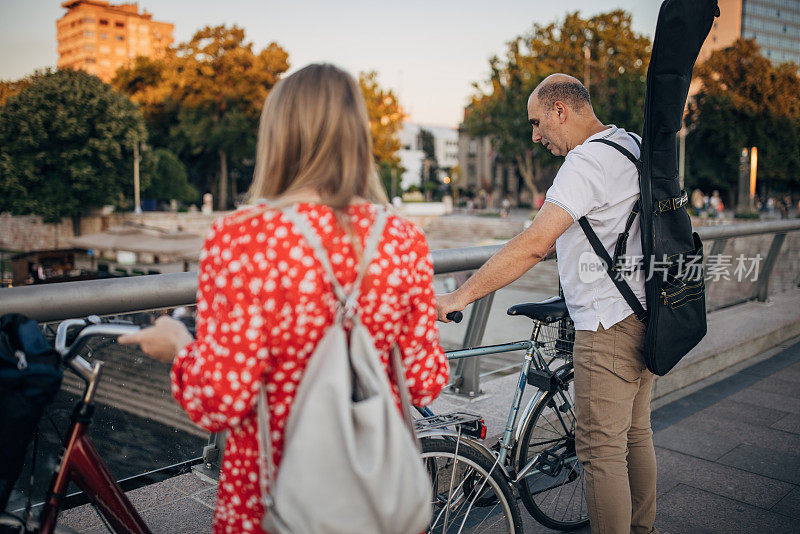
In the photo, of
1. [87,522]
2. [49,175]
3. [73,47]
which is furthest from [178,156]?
[73,47]

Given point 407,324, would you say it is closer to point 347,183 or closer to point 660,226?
point 347,183

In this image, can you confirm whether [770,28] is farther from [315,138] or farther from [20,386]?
[20,386]

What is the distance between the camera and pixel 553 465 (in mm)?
3312

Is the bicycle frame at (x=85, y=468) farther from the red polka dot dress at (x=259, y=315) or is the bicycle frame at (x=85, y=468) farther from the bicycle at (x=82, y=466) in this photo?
the red polka dot dress at (x=259, y=315)

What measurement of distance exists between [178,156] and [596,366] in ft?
193

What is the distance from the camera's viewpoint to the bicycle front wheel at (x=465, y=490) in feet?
7.69

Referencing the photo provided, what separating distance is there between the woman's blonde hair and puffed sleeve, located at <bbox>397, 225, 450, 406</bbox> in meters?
0.23

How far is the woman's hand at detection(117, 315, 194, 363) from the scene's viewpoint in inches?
63.7

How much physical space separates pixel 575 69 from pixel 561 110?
4875 centimetres

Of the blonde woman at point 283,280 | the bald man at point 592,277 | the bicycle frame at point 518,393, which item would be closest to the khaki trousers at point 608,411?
the bald man at point 592,277

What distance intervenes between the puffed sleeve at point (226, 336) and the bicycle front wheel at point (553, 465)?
6.25ft

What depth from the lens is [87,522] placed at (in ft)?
8.81

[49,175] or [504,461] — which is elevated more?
[49,175]

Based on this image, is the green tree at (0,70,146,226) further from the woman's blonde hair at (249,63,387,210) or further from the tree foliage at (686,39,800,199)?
the woman's blonde hair at (249,63,387,210)
